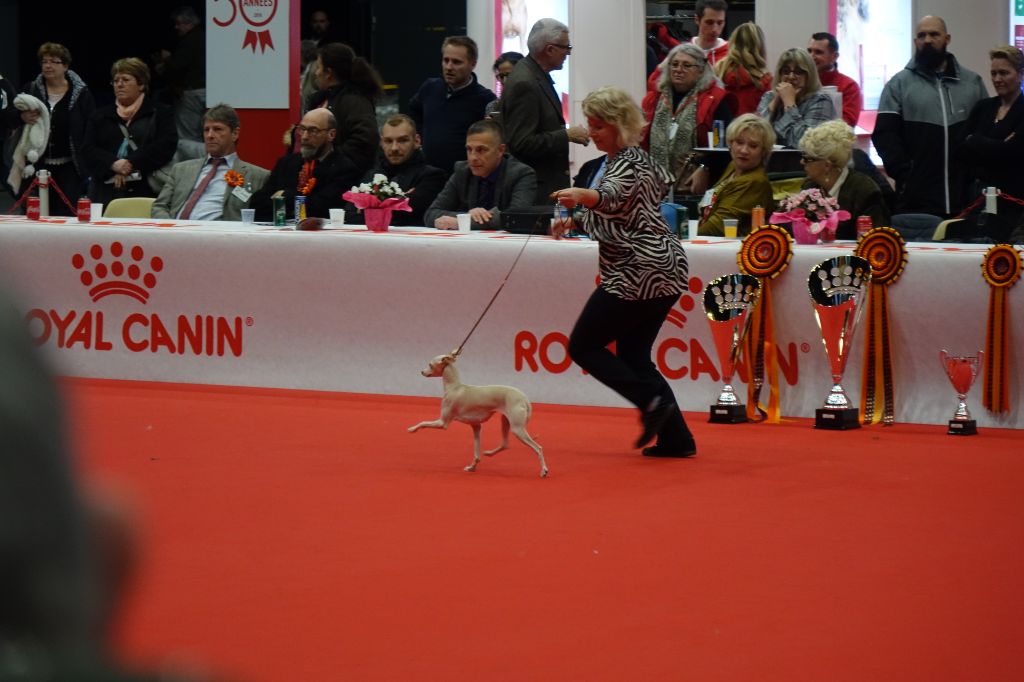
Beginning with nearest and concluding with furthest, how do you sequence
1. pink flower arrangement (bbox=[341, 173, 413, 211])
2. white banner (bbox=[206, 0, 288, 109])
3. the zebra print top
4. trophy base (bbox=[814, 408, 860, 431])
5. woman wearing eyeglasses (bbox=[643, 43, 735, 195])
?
the zebra print top
trophy base (bbox=[814, 408, 860, 431])
pink flower arrangement (bbox=[341, 173, 413, 211])
woman wearing eyeglasses (bbox=[643, 43, 735, 195])
white banner (bbox=[206, 0, 288, 109])

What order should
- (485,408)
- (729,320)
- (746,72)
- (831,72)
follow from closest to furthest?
1. (485,408)
2. (729,320)
3. (746,72)
4. (831,72)

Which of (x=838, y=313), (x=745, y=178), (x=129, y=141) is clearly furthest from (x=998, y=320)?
(x=129, y=141)

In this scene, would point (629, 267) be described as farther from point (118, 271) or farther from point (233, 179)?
point (233, 179)

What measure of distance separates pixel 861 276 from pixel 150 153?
15.2 ft

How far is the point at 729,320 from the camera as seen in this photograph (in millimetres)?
6203

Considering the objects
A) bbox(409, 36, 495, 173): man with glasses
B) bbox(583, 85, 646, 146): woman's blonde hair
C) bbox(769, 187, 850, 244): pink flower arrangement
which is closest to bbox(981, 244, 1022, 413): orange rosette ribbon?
bbox(769, 187, 850, 244): pink flower arrangement

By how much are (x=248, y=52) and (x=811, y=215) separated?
4570mm

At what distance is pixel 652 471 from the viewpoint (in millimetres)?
5176

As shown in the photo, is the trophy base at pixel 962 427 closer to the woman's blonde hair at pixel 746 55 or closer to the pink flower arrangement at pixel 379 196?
the pink flower arrangement at pixel 379 196

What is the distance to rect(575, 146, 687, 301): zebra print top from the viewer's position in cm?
517

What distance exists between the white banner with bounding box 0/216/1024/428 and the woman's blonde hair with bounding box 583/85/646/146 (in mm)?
1254

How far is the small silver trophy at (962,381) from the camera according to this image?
5930mm

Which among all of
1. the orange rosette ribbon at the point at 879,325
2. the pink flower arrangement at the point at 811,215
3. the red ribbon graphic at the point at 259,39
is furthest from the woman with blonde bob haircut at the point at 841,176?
the red ribbon graphic at the point at 259,39

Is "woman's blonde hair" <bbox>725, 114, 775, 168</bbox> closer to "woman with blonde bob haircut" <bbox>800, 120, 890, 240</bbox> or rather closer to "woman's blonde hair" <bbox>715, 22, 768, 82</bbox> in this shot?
"woman with blonde bob haircut" <bbox>800, 120, 890, 240</bbox>
